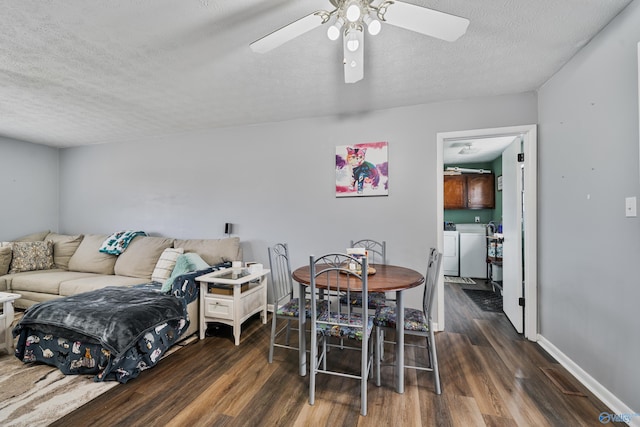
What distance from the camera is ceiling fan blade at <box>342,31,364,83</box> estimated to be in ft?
4.61

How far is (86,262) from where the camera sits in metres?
3.59

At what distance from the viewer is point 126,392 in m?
1.85

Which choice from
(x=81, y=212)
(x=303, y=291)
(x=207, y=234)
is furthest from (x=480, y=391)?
(x=81, y=212)

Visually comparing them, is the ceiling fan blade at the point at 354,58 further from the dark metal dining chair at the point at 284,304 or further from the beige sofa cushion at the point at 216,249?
the beige sofa cushion at the point at 216,249

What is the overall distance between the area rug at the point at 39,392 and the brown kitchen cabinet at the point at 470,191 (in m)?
5.59

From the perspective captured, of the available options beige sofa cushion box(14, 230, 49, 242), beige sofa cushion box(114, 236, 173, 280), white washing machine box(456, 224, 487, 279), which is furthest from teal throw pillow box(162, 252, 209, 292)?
white washing machine box(456, 224, 487, 279)

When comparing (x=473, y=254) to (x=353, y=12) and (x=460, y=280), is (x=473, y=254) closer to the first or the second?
(x=460, y=280)

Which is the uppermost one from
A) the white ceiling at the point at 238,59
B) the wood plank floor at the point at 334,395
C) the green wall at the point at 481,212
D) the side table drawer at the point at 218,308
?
the white ceiling at the point at 238,59

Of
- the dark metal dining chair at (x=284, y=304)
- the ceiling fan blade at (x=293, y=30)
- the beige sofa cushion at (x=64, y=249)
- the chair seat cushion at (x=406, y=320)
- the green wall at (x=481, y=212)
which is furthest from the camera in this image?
the green wall at (x=481, y=212)

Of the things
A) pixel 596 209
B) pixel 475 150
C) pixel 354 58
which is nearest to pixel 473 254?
pixel 475 150

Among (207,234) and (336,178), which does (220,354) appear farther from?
(336,178)

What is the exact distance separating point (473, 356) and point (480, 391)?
50 centimetres

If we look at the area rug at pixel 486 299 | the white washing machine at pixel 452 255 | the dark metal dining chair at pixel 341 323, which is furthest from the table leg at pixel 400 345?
the white washing machine at pixel 452 255

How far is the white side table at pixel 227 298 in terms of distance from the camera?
2.56 meters
